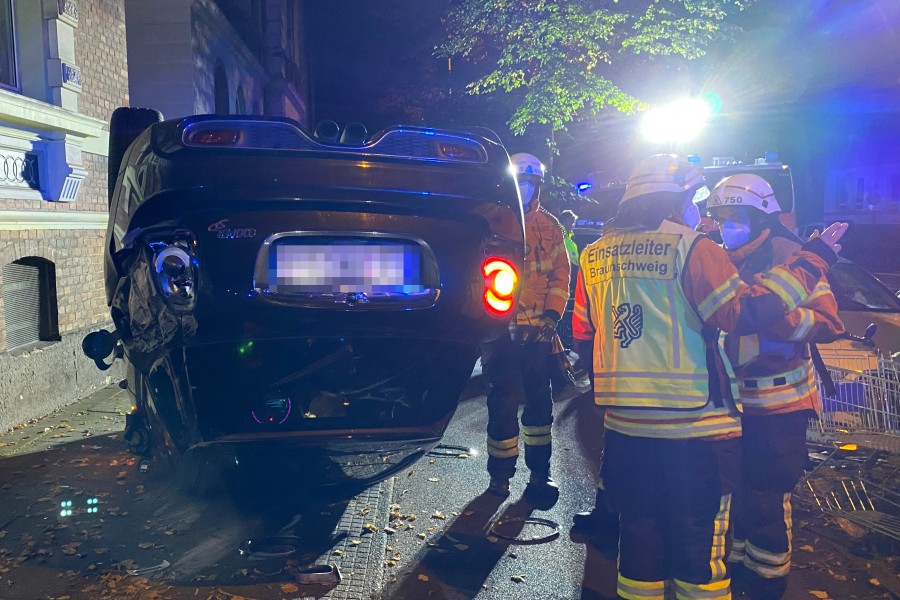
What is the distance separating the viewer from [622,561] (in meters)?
3.09

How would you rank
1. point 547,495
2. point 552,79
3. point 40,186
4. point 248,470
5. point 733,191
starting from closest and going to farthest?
point 248,470
point 733,191
point 547,495
point 40,186
point 552,79

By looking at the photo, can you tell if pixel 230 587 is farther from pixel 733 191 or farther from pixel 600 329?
pixel 733 191

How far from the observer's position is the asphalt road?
3.61 meters

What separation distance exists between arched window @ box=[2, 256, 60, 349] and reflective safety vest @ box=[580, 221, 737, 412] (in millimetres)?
5421

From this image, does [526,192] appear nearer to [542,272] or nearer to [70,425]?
[542,272]

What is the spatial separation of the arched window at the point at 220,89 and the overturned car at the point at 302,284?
39.7 ft

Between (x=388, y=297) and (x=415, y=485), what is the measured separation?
221 centimetres

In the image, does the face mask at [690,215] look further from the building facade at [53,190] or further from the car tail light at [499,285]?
the building facade at [53,190]

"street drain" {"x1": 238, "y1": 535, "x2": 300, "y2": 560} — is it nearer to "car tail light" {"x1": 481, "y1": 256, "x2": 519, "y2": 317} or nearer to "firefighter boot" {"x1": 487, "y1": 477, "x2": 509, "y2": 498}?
"firefighter boot" {"x1": 487, "y1": 477, "x2": 509, "y2": 498}

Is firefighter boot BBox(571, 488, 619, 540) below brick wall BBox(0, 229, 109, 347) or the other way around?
below

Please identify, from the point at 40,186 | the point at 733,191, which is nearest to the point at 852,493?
the point at 733,191

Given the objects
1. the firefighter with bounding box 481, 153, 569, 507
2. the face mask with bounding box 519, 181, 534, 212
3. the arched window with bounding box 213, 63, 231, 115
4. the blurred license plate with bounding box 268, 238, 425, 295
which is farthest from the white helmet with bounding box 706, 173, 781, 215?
the arched window with bounding box 213, 63, 231, 115

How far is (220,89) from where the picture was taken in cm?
1507

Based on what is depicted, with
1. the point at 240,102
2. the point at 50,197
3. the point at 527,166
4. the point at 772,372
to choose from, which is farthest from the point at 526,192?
the point at 240,102
